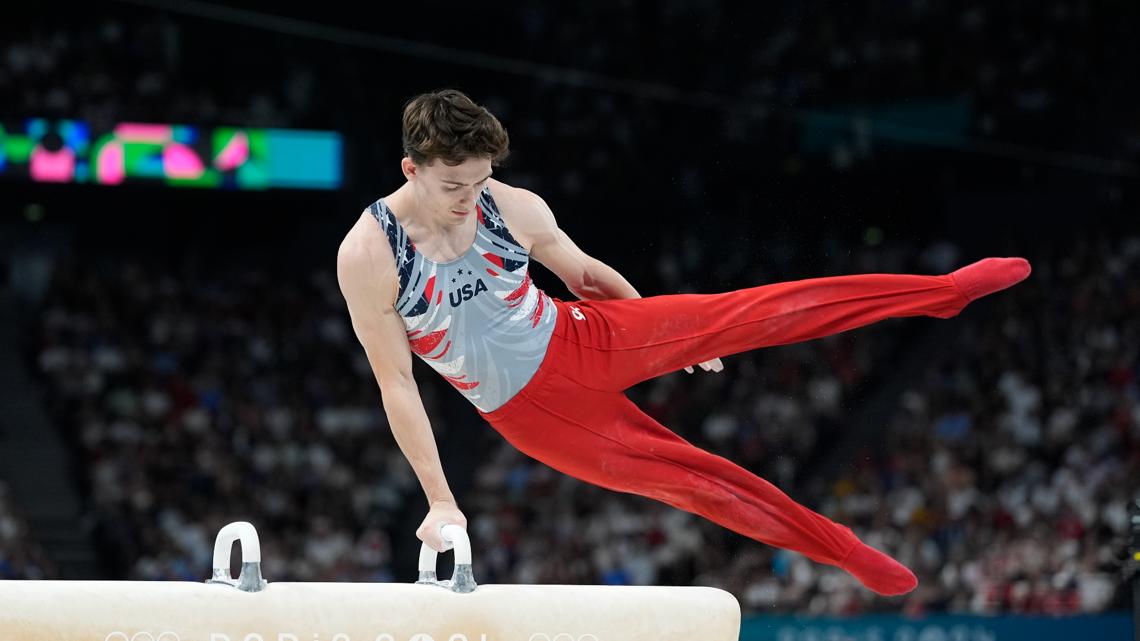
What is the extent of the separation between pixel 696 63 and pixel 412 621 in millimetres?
11667

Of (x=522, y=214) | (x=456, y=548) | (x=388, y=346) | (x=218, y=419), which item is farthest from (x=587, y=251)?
(x=456, y=548)

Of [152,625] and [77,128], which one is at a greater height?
[77,128]

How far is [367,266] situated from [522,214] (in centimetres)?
56

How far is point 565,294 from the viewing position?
517 inches

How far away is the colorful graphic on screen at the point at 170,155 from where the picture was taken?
42.4ft

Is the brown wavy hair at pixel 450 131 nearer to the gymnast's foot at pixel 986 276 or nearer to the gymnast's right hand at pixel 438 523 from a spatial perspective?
the gymnast's right hand at pixel 438 523

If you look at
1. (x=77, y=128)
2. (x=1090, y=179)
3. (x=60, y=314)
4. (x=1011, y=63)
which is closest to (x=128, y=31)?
(x=77, y=128)

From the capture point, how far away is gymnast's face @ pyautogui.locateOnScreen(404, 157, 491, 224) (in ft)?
12.0

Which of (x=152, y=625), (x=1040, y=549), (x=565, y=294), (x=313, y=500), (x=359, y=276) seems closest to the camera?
(x=152, y=625)

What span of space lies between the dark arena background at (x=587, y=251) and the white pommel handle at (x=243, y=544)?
23.8 ft

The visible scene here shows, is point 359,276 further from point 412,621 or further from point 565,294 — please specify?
point 565,294

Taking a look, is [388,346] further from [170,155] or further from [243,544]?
[170,155]

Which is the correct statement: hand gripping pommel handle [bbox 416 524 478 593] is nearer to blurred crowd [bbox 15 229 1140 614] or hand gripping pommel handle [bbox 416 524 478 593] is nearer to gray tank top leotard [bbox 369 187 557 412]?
gray tank top leotard [bbox 369 187 557 412]

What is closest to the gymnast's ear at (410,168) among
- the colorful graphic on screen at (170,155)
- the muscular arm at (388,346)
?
the muscular arm at (388,346)
